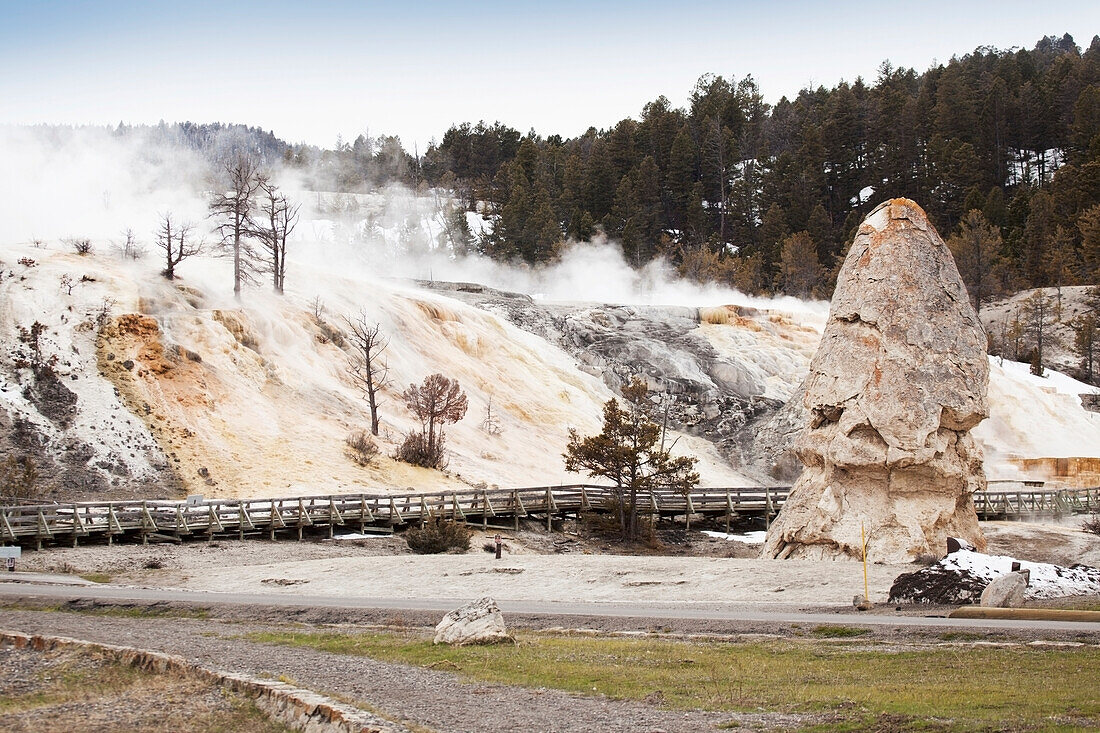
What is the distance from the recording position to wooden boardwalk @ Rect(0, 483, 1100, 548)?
3225 cm

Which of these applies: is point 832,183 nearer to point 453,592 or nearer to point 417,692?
point 453,592

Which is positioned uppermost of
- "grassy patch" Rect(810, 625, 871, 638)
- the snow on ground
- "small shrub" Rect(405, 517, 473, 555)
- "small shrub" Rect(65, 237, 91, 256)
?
"small shrub" Rect(65, 237, 91, 256)

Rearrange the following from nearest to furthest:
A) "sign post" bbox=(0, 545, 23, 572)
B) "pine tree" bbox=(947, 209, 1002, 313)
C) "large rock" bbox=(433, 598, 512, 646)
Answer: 1. "large rock" bbox=(433, 598, 512, 646)
2. "sign post" bbox=(0, 545, 23, 572)
3. "pine tree" bbox=(947, 209, 1002, 313)

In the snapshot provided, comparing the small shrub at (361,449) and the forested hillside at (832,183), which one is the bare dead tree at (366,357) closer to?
the small shrub at (361,449)

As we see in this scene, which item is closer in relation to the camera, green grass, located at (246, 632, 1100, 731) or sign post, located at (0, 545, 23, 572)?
green grass, located at (246, 632, 1100, 731)

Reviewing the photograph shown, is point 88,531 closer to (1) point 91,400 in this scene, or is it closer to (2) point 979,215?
(1) point 91,400

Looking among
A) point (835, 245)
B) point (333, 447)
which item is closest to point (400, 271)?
point (835, 245)

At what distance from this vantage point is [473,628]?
15781 mm

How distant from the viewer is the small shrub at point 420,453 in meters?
48.6

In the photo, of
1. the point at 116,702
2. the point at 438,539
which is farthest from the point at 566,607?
the point at 438,539

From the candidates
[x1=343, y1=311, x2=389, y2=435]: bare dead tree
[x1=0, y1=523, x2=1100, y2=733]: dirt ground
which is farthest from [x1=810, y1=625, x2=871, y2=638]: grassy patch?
[x1=343, y1=311, x2=389, y2=435]: bare dead tree

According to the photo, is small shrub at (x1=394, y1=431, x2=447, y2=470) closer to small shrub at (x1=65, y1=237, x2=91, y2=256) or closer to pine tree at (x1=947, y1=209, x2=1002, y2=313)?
small shrub at (x1=65, y1=237, x2=91, y2=256)

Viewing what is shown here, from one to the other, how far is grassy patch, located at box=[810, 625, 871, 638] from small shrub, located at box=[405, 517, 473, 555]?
18.7 m

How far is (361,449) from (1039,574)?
32.4 metres
